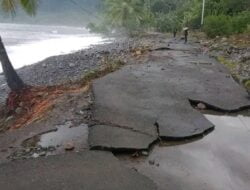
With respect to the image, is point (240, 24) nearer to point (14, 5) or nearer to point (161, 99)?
point (14, 5)

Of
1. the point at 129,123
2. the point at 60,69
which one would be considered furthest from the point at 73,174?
the point at 60,69

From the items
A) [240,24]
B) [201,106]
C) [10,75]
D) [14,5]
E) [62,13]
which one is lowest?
[62,13]

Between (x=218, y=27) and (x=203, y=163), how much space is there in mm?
14219

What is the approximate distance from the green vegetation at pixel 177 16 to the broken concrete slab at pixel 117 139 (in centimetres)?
1326

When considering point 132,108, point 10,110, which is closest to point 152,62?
point 10,110

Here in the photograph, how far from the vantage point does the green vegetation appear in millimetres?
17719

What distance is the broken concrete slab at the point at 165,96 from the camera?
5.29 meters

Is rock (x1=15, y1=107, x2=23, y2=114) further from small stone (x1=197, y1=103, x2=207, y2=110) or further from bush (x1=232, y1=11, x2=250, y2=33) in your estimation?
bush (x1=232, y1=11, x2=250, y2=33)

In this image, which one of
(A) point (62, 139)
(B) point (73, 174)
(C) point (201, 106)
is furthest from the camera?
(C) point (201, 106)

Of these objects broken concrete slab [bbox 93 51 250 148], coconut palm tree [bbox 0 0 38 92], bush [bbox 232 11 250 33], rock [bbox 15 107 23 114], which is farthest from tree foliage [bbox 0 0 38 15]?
bush [bbox 232 11 250 33]

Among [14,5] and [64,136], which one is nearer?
[64,136]

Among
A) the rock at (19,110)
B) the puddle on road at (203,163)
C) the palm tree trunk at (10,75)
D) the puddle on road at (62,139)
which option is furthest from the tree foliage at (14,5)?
the puddle on road at (203,163)

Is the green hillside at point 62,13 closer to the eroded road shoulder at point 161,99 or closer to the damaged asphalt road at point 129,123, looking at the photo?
the eroded road shoulder at point 161,99

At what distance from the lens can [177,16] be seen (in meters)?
30.3
